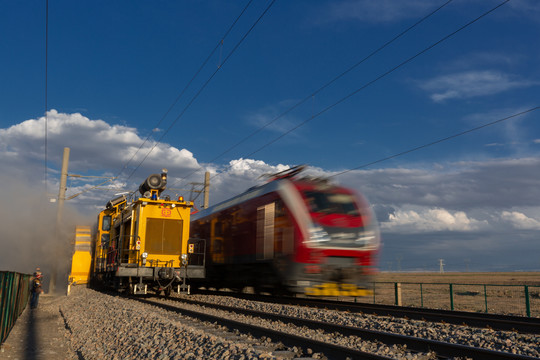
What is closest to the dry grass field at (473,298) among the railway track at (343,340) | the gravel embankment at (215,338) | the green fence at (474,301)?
the green fence at (474,301)

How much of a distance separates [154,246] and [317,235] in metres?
6.85

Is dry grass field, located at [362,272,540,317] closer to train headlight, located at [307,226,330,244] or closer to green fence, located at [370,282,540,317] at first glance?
green fence, located at [370,282,540,317]

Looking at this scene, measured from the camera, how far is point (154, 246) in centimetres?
1819

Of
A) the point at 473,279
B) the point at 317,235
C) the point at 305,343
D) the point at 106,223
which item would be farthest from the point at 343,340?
the point at 473,279

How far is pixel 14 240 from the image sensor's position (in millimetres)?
40281

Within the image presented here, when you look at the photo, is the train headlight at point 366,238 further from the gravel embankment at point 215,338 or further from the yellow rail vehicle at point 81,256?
the yellow rail vehicle at point 81,256

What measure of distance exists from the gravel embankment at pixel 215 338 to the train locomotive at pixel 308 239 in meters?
2.56

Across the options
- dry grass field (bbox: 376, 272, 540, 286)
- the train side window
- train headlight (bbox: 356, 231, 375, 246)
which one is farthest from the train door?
dry grass field (bbox: 376, 272, 540, 286)

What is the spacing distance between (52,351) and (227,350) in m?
4.31

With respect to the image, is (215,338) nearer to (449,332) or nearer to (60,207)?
(449,332)

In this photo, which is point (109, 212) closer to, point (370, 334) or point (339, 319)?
point (339, 319)

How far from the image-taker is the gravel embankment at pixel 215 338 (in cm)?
719

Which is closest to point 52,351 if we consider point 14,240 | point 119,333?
point 119,333

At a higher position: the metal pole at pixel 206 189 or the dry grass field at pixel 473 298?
the metal pole at pixel 206 189
